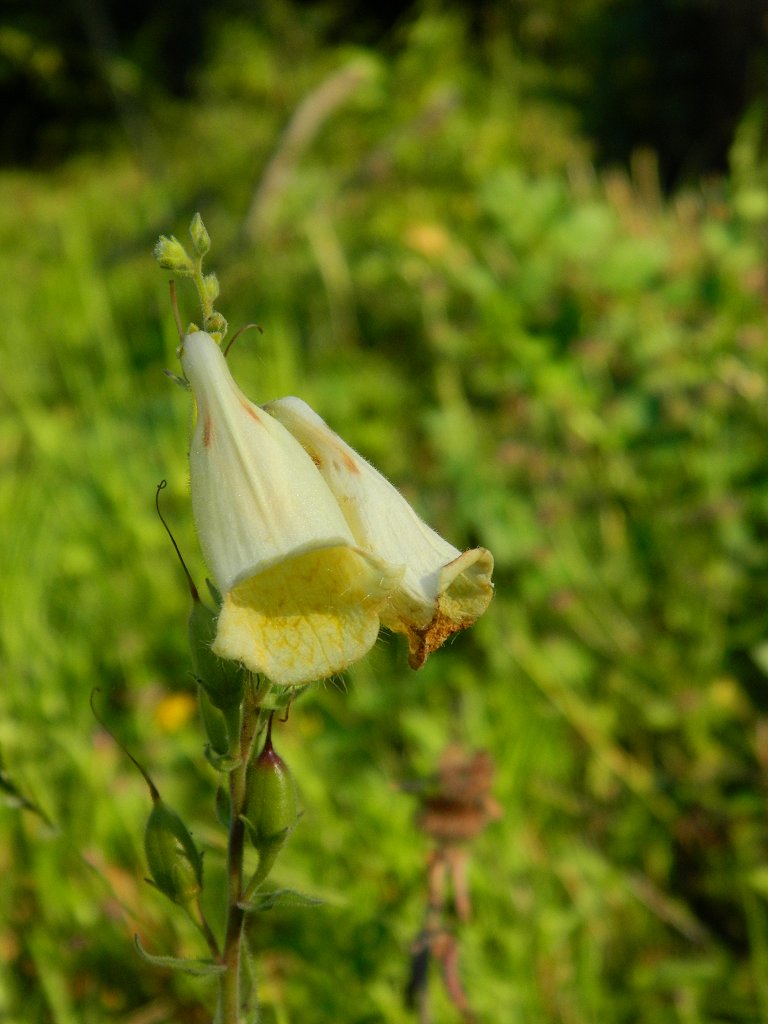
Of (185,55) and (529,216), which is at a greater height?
(185,55)

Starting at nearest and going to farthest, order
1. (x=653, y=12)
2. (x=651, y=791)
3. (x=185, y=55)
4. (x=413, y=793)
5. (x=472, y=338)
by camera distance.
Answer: (x=413, y=793), (x=651, y=791), (x=472, y=338), (x=653, y=12), (x=185, y=55)

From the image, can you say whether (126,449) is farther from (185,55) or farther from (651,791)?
(185,55)

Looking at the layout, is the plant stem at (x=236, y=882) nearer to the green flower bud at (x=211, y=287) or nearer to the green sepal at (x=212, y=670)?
the green sepal at (x=212, y=670)

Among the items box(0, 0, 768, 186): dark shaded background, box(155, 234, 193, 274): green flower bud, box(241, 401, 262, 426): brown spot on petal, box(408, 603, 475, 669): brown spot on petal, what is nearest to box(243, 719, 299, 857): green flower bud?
box(408, 603, 475, 669): brown spot on petal

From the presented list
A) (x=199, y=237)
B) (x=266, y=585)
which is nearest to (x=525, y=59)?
(x=199, y=237)

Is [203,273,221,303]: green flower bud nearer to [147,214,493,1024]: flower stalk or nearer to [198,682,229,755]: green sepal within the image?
[147,214,493,1024]: flower stalk

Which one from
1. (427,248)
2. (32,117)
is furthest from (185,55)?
(427,248)

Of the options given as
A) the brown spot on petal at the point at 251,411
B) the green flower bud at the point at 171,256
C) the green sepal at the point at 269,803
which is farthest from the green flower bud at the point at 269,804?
the green flower bud at the point at 171,256
